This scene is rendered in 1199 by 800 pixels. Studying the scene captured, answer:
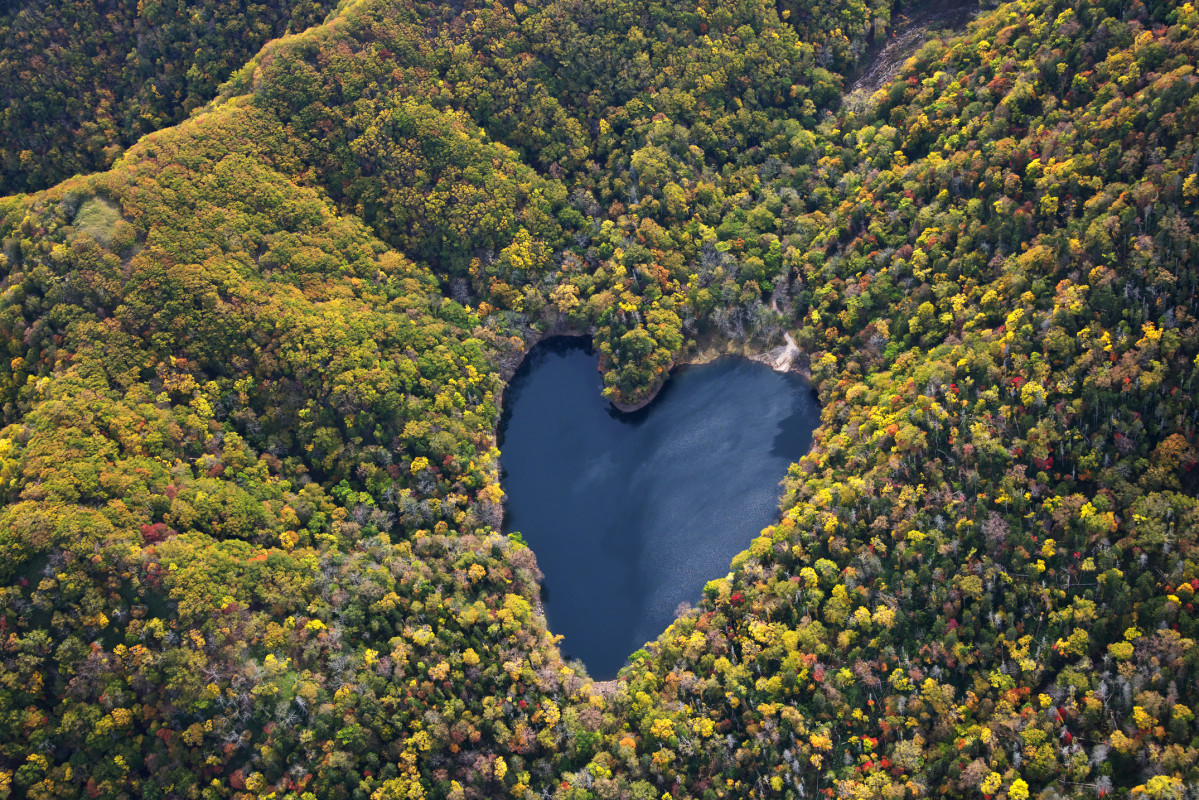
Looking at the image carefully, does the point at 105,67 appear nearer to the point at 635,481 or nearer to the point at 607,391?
the point at 607,391

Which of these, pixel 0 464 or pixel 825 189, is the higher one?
pixel 825 189

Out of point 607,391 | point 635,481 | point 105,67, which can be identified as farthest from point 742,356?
point 105,67

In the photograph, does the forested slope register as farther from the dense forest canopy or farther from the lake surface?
the lake surface

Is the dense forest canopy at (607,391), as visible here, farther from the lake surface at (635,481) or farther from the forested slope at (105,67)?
the lake surface at (635,481)

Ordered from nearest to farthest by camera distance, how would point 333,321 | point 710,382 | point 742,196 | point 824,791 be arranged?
point 824,791 → point 333,321 → point 710,382 → point 742,196

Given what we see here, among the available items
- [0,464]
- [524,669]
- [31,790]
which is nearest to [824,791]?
[524,669]

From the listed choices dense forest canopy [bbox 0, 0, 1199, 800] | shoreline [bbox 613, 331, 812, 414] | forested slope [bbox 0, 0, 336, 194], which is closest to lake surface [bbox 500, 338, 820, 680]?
shoreline [bbox 613, 331, 812, 414]

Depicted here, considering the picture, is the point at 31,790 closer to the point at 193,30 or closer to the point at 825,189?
the point at 193,30

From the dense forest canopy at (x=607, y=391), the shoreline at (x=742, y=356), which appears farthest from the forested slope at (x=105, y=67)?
the shoreline at (x=742, y=356)
